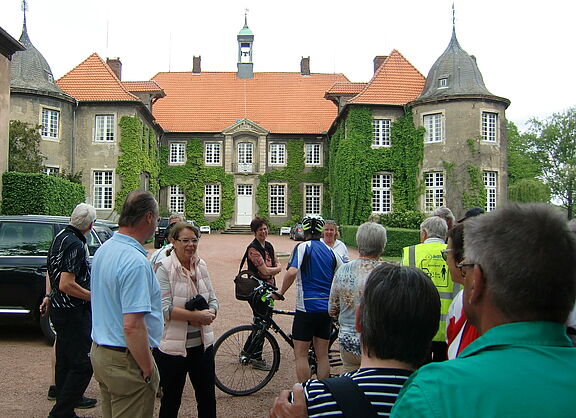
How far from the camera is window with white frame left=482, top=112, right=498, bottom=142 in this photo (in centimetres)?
2841

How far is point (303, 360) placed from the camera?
4.95m

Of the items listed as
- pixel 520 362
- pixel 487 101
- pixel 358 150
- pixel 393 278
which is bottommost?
pixel 520 362

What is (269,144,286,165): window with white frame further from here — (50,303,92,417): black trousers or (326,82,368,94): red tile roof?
(50,303,92,417): black trousers

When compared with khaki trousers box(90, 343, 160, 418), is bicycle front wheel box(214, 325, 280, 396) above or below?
below

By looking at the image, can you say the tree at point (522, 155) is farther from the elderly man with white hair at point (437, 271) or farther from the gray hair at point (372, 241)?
the gray hair at point (372, 241)

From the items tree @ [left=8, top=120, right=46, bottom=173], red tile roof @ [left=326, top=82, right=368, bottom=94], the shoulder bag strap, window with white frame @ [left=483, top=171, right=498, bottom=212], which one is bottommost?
the shoulder bag strap

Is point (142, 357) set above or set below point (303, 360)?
above

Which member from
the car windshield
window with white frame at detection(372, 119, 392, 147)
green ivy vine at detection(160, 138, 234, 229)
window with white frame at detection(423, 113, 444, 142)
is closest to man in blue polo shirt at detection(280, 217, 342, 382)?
the car windshield

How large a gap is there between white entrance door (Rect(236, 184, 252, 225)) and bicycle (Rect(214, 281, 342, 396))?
34.8m

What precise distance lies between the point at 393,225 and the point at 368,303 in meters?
26.8

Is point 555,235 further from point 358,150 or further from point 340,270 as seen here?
point 358,150

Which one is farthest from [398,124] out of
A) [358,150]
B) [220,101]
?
[220,101]

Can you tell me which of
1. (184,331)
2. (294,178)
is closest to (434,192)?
(294,178)

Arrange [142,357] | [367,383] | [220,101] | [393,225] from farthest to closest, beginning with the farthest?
[220,101]
[393,225]
[142,357]
[367,383]
